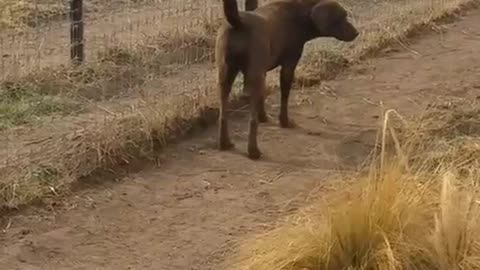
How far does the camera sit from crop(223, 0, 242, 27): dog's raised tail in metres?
7.10

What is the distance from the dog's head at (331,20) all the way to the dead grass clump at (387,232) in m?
3.07

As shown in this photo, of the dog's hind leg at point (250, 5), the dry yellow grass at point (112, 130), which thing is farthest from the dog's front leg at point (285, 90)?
the dog's hind leg at point (250, 5)

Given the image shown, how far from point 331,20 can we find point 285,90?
0.64 m

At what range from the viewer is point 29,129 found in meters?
7.71

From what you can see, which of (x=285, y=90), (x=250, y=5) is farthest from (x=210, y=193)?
(x=250, y=5)

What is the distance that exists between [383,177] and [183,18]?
6.32 metres

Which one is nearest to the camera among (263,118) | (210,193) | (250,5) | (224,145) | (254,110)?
(210,193)

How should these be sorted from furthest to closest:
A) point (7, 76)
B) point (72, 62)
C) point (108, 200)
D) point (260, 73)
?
point (72, 62) < point (7, 76) < point (260, 73) < point (108, 200)

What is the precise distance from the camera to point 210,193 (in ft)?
22.0

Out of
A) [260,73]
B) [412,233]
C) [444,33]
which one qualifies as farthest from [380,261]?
[444,33]

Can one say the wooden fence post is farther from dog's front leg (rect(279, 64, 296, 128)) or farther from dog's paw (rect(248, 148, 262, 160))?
dog's paw (rect(248, 148, 262, 160))

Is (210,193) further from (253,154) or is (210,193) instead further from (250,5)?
(250,5)

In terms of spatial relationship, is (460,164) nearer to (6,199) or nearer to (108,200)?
(108,200)

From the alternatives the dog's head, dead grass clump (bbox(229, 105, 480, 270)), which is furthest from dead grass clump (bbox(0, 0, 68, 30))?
dead grass clump (bbox(229, 105, 480, 270))
